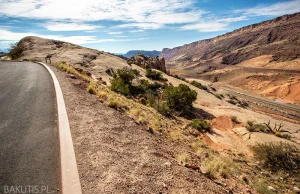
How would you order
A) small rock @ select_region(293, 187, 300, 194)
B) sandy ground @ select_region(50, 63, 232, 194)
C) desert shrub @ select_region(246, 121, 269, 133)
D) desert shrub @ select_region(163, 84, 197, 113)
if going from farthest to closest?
desert shrub @ select_region(163, 84, 197, 113)
desert shrub @ select_region(246, 121, 269, 133)
small rock @ select_region(293, 187, 300, 194)
sandy ground @ select_region(50, 63, 232, 194)

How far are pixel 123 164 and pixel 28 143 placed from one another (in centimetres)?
226

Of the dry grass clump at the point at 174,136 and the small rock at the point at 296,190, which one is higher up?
the dry grass clump at the point at 174,136

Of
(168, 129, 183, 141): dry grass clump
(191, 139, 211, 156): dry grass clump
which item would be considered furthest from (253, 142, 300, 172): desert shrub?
(168, 129, 183, 141): dry grass clump

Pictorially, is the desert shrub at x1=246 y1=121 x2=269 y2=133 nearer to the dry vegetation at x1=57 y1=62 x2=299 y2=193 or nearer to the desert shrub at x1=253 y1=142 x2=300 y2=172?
the dry vegetation at x1=57 y1=62 x2=299 y2=193

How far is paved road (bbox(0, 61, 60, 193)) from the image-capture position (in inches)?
131

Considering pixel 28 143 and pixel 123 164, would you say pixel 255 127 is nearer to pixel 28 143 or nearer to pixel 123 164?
pixel 123 164

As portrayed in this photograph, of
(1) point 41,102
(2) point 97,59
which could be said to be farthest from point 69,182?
(2) point 97,59

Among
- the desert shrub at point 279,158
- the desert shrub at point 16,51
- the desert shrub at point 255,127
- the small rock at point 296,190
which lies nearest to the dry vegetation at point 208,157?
the desert shrub at point 279,158

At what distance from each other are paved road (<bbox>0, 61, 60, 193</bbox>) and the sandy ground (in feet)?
1.72

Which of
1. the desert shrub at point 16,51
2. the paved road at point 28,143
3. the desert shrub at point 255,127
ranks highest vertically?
the desert shrub at point 16,51

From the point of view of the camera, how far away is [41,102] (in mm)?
7582

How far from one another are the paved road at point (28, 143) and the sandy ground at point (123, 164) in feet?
Result: 1.72

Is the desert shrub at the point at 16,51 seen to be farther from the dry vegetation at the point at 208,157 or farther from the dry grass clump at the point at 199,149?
the dry grass clump at the point at 199,149

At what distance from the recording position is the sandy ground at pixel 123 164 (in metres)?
3.55
